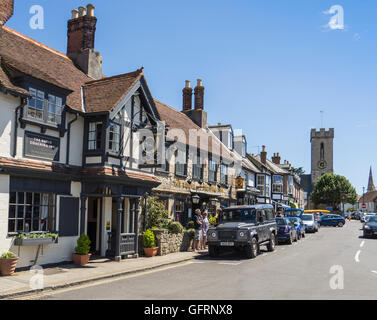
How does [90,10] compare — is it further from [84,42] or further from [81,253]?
[81,253]

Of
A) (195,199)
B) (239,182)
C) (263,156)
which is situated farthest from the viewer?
(263,156)

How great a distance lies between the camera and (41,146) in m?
13.0

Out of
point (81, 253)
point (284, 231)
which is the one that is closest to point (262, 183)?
point (284, 231)

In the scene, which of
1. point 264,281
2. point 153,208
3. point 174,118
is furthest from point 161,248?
point 174,118

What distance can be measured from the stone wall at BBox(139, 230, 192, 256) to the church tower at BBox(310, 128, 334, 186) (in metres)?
87.4

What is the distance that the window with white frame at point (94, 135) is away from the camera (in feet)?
48.7

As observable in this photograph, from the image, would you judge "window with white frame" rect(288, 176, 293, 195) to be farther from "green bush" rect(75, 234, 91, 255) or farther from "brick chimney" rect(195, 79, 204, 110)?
"green bush" rect(75, 234, 91, 255)

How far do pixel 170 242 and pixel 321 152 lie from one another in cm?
9242

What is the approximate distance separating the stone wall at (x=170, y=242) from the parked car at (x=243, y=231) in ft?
5.86

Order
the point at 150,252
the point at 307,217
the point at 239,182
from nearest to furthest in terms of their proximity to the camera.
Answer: the point at 150,252, the point at 239,182, the point at 307,217

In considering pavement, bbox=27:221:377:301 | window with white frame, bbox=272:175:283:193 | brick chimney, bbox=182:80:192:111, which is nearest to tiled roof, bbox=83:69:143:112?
pavement, bbox=27:221:377:301

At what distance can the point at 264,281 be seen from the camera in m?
10.9

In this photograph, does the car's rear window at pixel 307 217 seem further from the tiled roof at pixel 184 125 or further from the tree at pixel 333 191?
the tree at pixel 333 191
